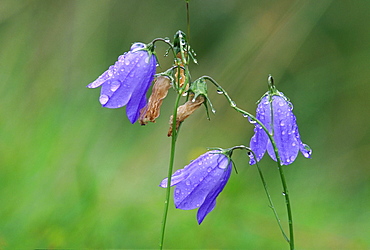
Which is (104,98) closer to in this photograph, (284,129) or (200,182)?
(200,182)

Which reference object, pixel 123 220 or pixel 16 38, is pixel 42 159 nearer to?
pixel 123 220

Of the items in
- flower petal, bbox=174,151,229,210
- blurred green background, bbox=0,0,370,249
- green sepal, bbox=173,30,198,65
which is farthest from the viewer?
blurred green background, bbox=0,0,370,249

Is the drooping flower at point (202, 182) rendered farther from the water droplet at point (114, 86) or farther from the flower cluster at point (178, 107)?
the water droplet at point (114, 86)

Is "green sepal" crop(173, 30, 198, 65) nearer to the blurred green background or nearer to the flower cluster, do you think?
the flower cluster

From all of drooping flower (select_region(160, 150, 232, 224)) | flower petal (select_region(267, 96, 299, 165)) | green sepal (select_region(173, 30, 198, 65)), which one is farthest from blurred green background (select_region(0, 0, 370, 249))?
green sepal (select_region(173, 30, 198, 65))

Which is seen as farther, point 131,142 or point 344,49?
point 344,49

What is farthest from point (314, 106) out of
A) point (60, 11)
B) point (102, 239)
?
point (102, 239)
